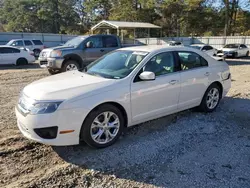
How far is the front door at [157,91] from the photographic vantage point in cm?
390

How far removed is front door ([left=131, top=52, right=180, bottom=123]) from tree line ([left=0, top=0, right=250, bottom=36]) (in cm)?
3033

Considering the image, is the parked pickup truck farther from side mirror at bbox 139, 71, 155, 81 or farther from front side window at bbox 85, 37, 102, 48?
side mirror at bbox 139, 71, 155, 81

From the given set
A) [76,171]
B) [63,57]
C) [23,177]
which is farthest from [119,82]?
[63,57]

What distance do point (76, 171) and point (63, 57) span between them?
282 inches

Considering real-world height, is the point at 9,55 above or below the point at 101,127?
above

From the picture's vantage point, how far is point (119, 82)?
372 cm

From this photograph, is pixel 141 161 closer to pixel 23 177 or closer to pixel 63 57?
pixel 23 177

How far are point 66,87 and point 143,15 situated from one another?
3396 centimetres

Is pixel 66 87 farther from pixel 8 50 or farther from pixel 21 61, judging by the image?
pixel 21 61

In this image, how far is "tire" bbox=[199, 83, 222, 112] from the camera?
5164 mm

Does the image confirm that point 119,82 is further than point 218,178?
Yes

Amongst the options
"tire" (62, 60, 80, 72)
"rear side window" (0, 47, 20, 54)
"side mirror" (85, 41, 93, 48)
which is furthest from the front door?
"rear side window" (0, 47, 20, 54)

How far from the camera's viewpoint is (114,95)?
3596 millimetres

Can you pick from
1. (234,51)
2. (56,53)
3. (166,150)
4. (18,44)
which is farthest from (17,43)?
(166,150)
